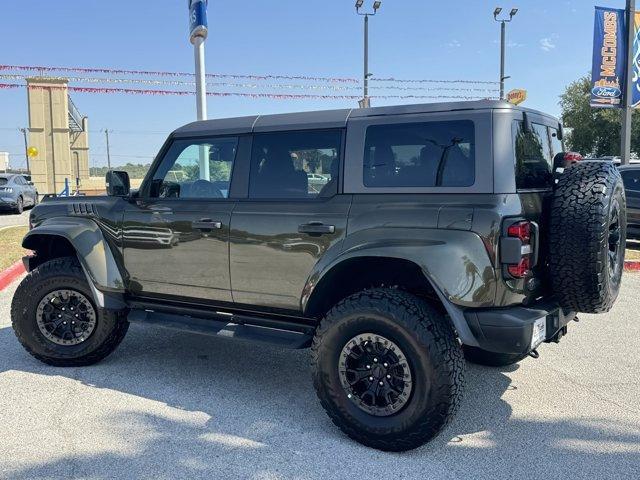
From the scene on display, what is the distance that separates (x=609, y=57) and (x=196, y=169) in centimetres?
1256

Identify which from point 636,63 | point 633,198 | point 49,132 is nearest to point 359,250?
point 633,198

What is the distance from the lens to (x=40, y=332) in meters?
4.43

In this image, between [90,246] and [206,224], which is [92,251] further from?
[206,224]

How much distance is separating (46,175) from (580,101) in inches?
1197

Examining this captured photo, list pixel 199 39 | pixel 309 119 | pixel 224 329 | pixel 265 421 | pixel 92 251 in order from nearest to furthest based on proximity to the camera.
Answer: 1. pixel 265 421
2. pixel 309 119
3. pixel 224 329
4. pixel 92 251
5. pixel 199 39

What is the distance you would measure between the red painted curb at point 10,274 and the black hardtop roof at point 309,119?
15.6ft

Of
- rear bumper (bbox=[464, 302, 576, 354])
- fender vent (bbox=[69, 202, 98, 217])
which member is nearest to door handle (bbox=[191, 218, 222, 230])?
fender vent (bbox=[69, 202, 98, 217])

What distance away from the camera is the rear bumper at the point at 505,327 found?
294cm

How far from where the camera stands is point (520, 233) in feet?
Answer: 9.70

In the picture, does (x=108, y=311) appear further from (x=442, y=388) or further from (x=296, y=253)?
(x=442, y=388)

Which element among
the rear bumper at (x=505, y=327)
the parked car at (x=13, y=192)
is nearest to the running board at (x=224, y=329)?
the rear bumper at (x=505, y=327)

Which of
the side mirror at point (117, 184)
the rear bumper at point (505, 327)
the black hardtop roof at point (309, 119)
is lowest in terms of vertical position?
the rear bumper at point (505, 327)

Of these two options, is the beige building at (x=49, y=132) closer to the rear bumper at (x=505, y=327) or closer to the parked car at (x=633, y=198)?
the parked car at (x=633, y=198)

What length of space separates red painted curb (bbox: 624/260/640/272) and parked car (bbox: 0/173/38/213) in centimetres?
1770
